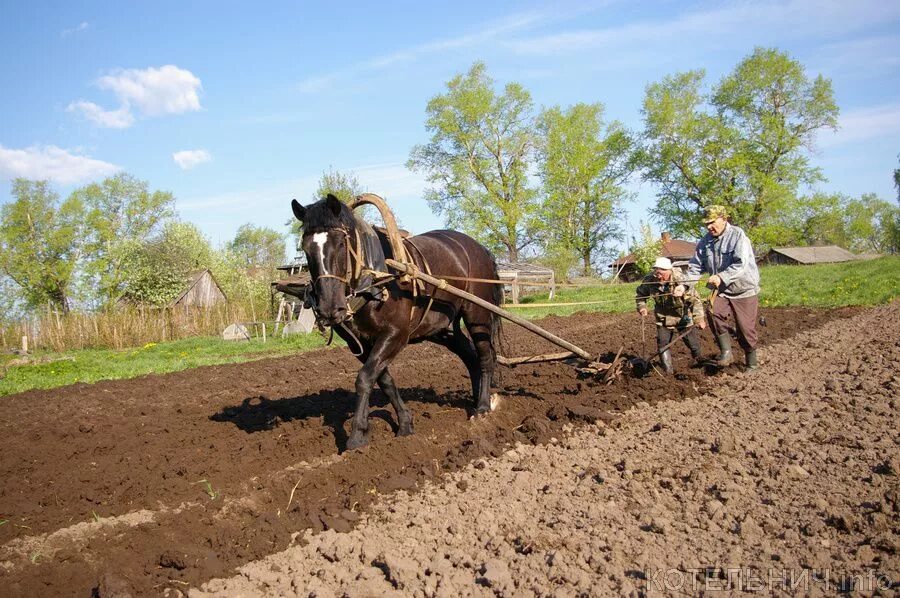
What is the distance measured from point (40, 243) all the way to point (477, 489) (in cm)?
5098

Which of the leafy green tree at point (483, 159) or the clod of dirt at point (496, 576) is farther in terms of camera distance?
the leafy green tree at point (483, 159)

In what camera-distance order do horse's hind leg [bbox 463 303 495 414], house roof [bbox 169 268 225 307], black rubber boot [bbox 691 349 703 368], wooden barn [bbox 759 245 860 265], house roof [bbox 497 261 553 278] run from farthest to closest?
wooden barn [bbox 759 245 860 265], house roof [bbox 497 261 553 278], house roof [bbox 169 268 225 307], black rubber boot [bbox 691 349 703 368], horse's hind leg [bbox 463 303 495 414]

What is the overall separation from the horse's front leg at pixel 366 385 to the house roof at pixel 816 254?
238 feet

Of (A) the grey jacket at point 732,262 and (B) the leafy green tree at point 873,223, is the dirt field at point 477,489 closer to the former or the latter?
(A) the grey jacket at point 732,262

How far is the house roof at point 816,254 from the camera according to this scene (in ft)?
227

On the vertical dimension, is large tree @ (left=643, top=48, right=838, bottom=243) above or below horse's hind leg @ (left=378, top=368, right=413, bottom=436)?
above

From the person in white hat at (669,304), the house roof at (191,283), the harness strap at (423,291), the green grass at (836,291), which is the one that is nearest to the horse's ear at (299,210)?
the harness strap at (423,291)

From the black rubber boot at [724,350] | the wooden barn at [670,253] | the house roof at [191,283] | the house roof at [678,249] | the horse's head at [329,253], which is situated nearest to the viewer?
the horse's head at [329,253]

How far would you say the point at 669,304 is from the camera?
27.0 feet

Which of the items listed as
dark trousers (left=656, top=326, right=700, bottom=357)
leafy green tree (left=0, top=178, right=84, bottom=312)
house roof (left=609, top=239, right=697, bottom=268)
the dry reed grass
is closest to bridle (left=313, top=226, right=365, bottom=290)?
dark trousers (left=656, top=326, right=700, bottom=357)

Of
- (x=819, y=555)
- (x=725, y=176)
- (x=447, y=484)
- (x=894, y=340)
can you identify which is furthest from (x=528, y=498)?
(x=725, y=176)

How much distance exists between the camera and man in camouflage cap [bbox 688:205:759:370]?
7484mm

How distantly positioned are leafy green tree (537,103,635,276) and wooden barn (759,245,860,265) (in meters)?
26.1

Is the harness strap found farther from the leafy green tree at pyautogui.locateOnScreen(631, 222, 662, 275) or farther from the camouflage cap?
the leafy green tree at pyautogui.locateOnScreen(631, 222, 662, 275)
